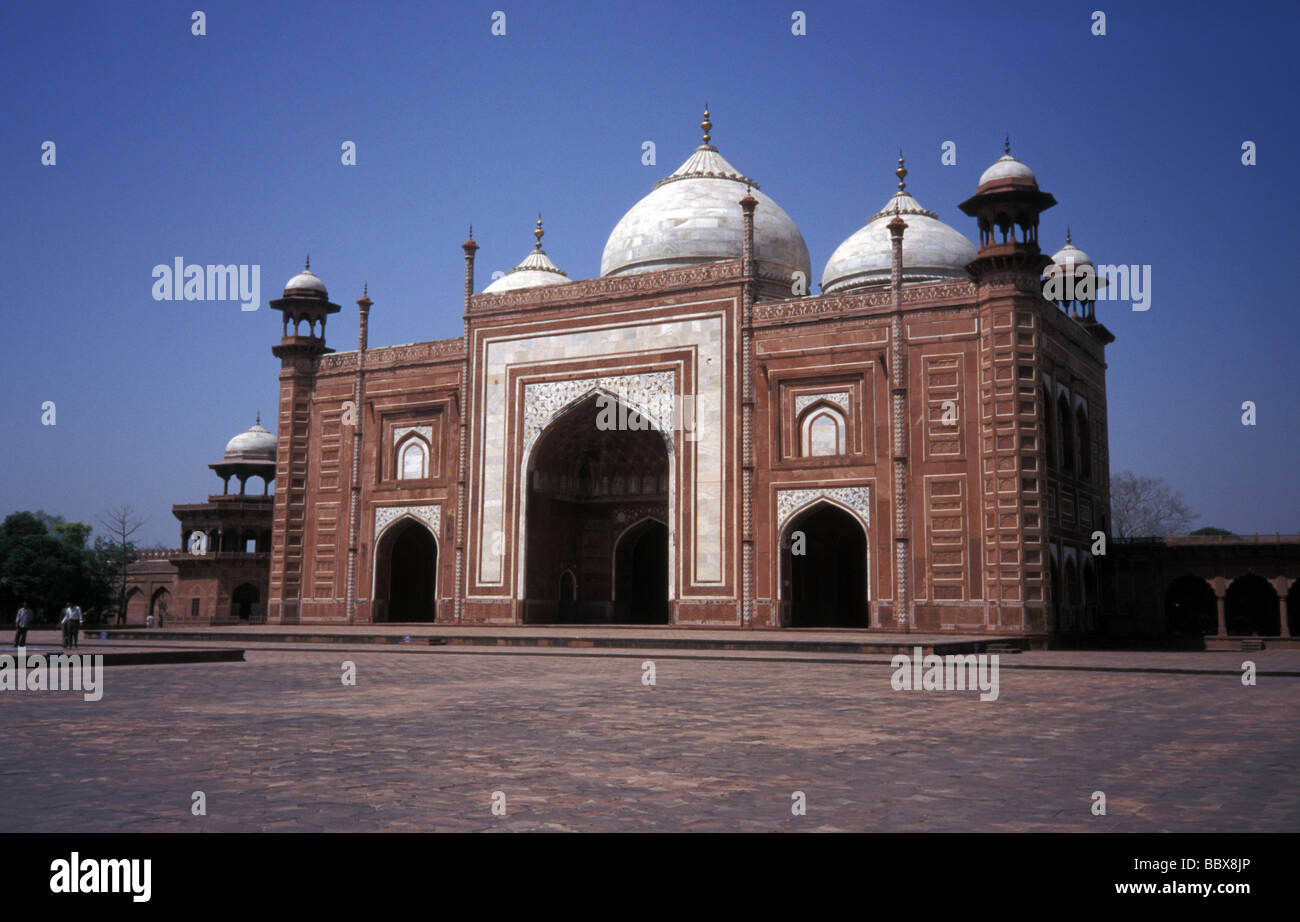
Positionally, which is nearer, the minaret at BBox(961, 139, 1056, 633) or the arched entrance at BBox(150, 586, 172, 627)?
the minaret at BBox(961, 139, 1056, 633)

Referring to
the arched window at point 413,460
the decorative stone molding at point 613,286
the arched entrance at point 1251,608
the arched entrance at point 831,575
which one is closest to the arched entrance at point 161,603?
the arched window at point 413,460

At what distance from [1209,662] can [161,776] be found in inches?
564

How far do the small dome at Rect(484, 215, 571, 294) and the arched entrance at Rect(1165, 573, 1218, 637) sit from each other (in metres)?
18.8

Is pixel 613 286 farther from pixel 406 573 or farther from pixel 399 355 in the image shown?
pixel 406 573

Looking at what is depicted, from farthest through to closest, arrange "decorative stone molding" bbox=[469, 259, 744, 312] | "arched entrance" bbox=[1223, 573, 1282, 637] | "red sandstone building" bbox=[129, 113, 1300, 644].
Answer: "arched entrance" bbox=[1223, 573, 1282, 637]
"decorative stone molding" bbox=[469, 259, 744, 312]
"red sandstone building" bbox=[129, 113, 1300, 644]

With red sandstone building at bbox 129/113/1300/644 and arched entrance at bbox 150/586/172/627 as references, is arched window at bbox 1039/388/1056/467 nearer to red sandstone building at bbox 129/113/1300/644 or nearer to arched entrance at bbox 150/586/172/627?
red sandstone building at bbox 129/113/1300/644

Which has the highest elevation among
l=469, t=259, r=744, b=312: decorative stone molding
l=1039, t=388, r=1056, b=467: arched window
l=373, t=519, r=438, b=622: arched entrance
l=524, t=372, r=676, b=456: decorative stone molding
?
l=469, t=259, r=744, b=312: decorative stone molding

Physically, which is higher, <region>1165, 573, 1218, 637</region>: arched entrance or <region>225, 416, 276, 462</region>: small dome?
<region>225, 416, 276, 462</region>: small dome

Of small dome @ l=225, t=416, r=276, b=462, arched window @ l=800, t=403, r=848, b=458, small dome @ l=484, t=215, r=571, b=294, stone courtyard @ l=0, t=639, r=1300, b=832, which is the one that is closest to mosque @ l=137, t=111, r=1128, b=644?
arched window @ l=800, t=403, r=848, b=458

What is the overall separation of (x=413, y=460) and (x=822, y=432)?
1046cm

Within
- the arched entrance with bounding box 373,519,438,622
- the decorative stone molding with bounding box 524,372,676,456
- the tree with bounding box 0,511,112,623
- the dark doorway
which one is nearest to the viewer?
the decorative stone molding with bounding box 524,372,676,456

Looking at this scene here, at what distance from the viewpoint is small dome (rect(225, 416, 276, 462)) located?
36688 mm

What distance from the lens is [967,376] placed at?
2145 centimetres

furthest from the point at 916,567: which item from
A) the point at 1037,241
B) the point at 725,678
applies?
the point at 725,678
